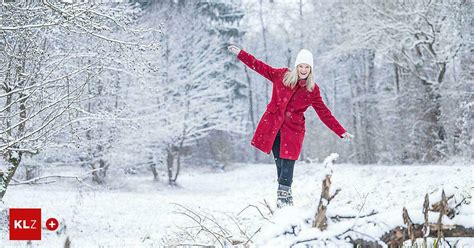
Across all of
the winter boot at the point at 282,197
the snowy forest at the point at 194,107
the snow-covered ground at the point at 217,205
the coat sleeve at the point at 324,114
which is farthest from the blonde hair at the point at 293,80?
the snowy forest at the point at 194,107

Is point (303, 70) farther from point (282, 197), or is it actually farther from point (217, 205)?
point (217, 205)

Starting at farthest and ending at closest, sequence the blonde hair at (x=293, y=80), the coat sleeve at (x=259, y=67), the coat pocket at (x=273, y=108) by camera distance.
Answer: the coat sleeve at (x=259, y=67) < the coat pocket at (x=273, y=108) < the blonde hair at (x=293, y=80)

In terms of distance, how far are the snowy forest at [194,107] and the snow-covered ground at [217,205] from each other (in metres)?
0.03

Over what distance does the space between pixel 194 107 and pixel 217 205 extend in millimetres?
9113

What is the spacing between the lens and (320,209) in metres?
2.26

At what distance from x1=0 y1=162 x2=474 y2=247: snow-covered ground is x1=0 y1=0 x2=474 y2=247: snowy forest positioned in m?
0.03

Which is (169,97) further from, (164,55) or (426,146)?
(426,146)

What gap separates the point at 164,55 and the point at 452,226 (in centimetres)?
2084

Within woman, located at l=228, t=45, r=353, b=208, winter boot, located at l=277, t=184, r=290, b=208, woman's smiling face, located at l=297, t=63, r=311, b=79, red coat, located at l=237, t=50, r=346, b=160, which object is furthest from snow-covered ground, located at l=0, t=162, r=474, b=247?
woman's smiling face, located at l=297, t=63, r=311, b=79

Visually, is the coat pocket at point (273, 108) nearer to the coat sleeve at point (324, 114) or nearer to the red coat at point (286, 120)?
the red coat at point (286, 120)

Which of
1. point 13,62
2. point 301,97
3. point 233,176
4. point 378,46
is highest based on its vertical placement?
point 378,46

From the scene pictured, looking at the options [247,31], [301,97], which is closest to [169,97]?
[247,31]

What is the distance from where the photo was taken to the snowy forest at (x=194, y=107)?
243 inches

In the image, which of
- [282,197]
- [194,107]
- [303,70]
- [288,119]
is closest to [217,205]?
[194,107]
